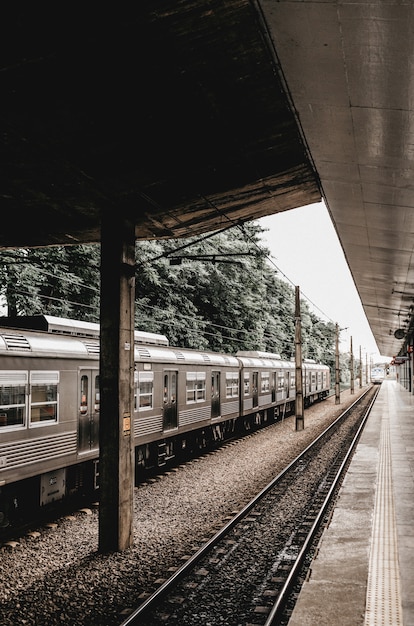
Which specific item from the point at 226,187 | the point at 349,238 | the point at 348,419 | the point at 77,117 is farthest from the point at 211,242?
the point at 77,117

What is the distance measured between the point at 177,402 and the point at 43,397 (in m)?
6.08

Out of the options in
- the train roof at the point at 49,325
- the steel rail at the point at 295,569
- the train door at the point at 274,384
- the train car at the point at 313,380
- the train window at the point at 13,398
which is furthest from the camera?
the train car at the point at 313,380

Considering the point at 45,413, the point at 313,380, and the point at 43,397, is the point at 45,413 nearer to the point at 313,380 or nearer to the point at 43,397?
the point at 43,397

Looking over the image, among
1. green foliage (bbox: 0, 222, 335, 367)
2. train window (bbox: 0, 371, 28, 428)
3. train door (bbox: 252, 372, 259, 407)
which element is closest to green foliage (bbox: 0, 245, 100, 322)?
green foliage (bbox: 0, 222, 335, 367)

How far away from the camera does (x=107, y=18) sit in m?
5.01

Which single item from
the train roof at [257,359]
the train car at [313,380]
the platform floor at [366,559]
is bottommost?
the platform floor at [366,559]

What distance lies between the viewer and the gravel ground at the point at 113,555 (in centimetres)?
606

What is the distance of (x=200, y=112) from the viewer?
22.1 feet

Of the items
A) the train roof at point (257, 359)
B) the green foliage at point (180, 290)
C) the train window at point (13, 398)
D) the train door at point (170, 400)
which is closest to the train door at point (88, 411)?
the train window at point (13, 398)

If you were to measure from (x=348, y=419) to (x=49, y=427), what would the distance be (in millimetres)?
21513

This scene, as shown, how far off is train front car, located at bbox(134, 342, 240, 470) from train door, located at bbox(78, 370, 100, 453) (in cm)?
160

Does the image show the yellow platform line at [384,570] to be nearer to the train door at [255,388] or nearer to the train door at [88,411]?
the train door at [88,411]

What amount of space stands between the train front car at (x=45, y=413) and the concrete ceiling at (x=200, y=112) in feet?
6.33

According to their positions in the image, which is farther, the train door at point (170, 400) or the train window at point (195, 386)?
the train window at point (195, 386)
